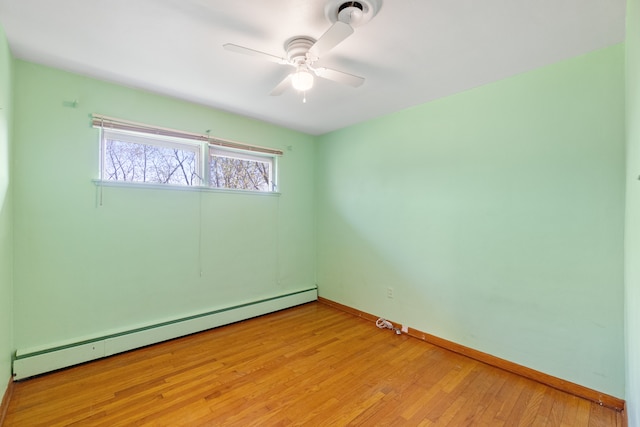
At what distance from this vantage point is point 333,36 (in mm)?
1357

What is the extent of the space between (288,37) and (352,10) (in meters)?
0.45

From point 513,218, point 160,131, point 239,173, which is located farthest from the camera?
point 239,173

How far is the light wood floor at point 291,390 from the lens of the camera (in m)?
1.61

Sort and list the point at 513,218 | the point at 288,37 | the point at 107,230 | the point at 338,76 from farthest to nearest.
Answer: the point at 107,230 → the point at 513,218 → the point at 338,76 → the point at 288,37

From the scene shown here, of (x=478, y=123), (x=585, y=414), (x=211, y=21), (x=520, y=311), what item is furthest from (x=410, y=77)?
(x=585, y=414)

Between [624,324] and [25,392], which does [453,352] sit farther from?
[25,392]

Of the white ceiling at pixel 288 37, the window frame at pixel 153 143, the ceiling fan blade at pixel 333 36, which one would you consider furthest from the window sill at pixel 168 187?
the ceiling fan blade at pixel 333 36

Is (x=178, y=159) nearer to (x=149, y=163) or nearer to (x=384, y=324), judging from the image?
(x=149, y=163)

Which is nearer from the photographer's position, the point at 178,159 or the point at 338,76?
the point at 338,76

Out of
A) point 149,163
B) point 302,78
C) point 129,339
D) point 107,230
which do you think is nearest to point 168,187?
point 149,163

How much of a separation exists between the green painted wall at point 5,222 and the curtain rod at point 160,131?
511 millimetres

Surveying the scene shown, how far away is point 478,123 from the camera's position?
7.59 ft

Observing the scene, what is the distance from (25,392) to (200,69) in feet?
8.23

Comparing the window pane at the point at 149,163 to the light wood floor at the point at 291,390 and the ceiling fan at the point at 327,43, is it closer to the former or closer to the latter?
the ceiling fan at the point at 327,43
